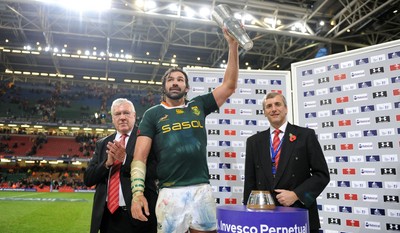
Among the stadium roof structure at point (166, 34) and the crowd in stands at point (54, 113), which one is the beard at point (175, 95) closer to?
the stadium roof structure at point (166, 34)

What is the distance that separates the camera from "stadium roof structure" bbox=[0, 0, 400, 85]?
12758 millimetres

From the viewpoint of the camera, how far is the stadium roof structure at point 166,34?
1276 cm

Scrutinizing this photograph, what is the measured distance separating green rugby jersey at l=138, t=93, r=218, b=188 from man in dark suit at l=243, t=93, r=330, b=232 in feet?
2.16

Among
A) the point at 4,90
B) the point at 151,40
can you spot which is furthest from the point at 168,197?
the point at 4,90

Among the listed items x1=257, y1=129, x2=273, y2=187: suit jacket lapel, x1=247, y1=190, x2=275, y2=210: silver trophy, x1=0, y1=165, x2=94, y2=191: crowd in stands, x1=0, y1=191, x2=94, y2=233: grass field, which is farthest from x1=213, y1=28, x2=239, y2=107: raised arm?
x1=0, y1=165, x2=94, y2=191: crowd in stands

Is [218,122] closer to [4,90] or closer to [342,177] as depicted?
[342,177]

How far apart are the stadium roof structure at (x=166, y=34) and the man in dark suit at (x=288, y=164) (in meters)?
10.0

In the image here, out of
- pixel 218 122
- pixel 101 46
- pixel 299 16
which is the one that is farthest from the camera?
pixel 101 46

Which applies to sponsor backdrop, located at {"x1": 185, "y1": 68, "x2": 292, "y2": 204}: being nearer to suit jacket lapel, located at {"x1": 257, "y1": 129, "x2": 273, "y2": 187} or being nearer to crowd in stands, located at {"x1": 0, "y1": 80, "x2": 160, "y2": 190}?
suit jacket lapel, located at {"x1": 257, "y1": 129, "x2": 273, "y2": 187}

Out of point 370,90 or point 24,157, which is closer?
point 370,90

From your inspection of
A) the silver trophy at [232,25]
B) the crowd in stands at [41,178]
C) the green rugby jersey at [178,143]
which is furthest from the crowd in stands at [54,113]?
the silver trophy at [232,25]

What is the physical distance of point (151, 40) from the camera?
2020cm

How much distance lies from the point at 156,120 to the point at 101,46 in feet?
78.4

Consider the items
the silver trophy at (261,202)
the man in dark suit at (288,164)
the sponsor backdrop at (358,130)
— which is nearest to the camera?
the silver trophy at (261,202)
